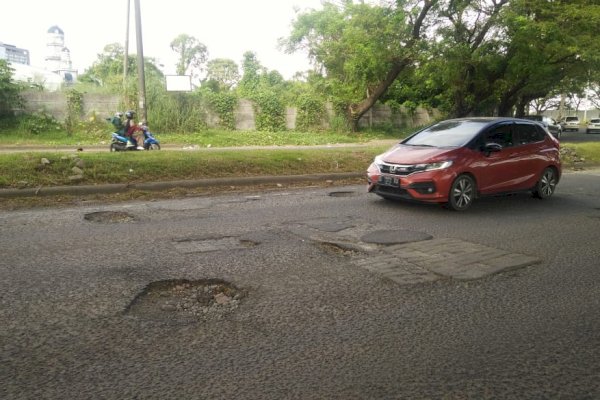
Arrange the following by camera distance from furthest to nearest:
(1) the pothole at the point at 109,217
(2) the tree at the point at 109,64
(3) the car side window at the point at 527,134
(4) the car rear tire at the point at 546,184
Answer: (2) the tree at the point at 109,64 < (4) the car rear tire at the point at 546,184 < (3) the car side window at the point at 527,134 < (1) the pothole at the point at 109,217

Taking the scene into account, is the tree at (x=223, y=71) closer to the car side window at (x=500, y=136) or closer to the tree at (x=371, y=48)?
the tree at (x=371, y=48)

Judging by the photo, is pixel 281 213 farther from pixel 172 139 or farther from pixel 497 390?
pixel 172 139

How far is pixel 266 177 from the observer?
10164 millimetres

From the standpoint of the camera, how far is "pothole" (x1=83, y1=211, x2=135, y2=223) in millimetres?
6400

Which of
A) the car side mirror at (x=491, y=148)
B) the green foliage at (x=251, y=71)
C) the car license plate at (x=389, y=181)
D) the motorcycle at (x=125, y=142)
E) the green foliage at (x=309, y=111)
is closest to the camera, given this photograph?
the car license plate at (x=389, y=181)

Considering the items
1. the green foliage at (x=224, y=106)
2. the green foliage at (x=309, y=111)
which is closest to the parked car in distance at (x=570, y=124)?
the green foliage at (x=309, y=111)

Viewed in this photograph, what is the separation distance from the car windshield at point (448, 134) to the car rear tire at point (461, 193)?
657 mm

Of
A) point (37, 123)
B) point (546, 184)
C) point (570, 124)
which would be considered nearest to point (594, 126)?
point (570, 124)

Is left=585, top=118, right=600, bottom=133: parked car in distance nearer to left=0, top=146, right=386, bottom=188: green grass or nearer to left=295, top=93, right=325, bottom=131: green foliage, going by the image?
left=295, top=93, right=325, bottom=131: green foliage

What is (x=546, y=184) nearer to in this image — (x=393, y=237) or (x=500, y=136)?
(x=500, y=136)

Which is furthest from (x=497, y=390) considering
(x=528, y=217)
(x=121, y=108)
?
(x=121, y=108)

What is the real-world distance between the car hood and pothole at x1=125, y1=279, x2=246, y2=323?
448cm

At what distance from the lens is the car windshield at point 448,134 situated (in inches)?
308

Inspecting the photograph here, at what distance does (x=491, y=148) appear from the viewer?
7.65 m
